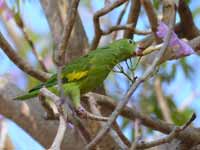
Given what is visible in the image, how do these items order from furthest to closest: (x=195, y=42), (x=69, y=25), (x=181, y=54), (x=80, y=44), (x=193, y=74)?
(x=193, y=74) → (x=80, y=44) → (x=195, y=42) → (x=181, y=54) → (x=69, y=25)

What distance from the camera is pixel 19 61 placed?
1.25 metres

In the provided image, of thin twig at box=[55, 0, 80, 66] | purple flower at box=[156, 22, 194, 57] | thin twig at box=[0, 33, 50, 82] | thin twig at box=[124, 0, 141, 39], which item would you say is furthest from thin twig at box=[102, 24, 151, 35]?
thin twig at box=[55, 0, 80, 66]

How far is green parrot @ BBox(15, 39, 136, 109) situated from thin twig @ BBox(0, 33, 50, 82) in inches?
8.4

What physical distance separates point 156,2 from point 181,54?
0.49 m

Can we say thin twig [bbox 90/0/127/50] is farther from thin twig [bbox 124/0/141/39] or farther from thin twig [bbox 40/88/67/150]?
thin twig [bbox 40/88/67/150]

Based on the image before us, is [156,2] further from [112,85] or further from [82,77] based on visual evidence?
[112,85]

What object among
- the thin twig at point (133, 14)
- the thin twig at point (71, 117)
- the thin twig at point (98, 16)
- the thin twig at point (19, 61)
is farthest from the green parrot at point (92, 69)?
the thin twig at point (133, 14)

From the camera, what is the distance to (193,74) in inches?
95.3

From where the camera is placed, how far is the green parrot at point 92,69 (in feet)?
3.10

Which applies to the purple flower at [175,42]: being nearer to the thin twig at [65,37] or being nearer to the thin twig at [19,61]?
the thin twig at [65,37]

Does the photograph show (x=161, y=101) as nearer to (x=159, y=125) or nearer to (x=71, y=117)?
(x=159, y=125)

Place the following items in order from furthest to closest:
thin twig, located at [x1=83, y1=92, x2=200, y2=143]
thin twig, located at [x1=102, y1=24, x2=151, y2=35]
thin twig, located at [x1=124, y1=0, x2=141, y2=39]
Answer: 1. thin twig, located at [x1=124, y1=0, x2=141, y2=39]
2. thin twig, located at [x1=102, y1=24, x2=151, y2=35]
3. thin twig, located at [x1=83, y1=92, x2=200, y2=143]

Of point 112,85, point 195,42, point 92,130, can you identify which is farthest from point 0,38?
point 112,85

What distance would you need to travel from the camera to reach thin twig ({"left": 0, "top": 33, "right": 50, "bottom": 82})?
117 cm
